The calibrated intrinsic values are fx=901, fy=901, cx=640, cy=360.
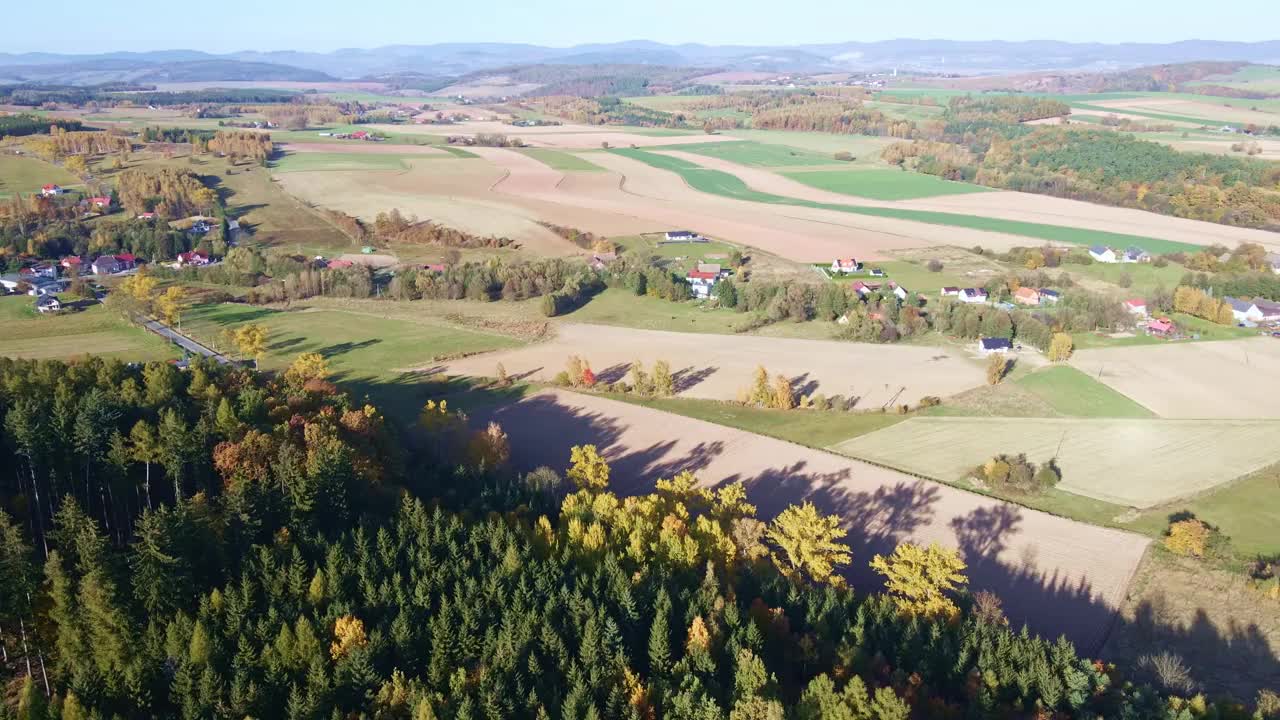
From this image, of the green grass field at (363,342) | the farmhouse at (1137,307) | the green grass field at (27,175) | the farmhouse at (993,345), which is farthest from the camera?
the green grass field at (27,175)

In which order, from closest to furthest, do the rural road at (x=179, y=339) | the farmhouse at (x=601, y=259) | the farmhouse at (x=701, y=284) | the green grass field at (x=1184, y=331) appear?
the rural road at (x=179, y=339) < the green grass field at (x=1184, y=331) < the farmhouse at (x=701, y=284) < the farmhouse at (x=601, y=259)

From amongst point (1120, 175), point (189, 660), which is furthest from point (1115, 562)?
point (1120, 175)

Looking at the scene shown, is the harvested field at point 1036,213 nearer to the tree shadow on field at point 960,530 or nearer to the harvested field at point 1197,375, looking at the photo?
the harvested field at point 1197,375

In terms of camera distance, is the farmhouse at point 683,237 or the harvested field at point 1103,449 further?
the farmhouse at point 683,237

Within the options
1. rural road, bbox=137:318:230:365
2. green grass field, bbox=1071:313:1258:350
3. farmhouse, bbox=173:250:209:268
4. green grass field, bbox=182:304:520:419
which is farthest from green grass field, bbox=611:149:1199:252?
rural road, bbox=137:318:230:365

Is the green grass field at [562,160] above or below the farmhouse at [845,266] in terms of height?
above

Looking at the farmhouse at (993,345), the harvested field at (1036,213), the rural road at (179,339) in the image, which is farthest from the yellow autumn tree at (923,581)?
the harvested field at (1036,213)
